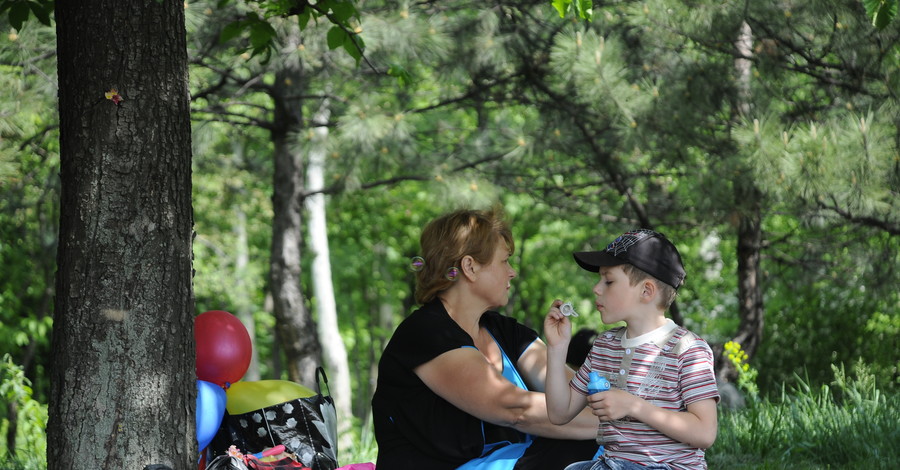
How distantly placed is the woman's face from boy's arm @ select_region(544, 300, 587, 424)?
513 mm

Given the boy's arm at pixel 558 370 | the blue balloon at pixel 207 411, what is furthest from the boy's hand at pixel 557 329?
the blue balloon at pixel 207 411

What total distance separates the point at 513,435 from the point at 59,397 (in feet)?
4.65

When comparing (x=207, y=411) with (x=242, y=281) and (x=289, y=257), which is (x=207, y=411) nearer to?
(x=289, y=257)

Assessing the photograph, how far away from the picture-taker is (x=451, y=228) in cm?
289

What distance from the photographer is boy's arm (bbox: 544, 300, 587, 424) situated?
2.29 meters

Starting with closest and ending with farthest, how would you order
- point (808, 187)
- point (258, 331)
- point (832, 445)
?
point (832, 445), point (808, 187), point (258, 331)

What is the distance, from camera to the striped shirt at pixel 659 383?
2.23 m

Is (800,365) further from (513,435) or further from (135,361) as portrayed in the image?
(135,361)

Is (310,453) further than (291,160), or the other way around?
(291,160)

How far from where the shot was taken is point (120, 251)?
8.81ft

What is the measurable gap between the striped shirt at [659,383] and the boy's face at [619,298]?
3.1 inches

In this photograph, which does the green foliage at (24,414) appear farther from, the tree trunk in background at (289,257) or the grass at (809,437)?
the tree trunk in background at (289,257)

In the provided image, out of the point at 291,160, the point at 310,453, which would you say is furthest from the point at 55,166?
the point at 310,453

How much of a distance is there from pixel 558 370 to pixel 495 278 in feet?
2.02
